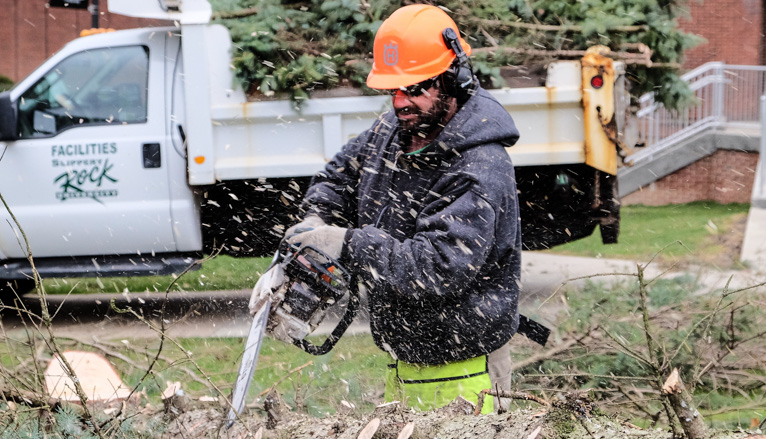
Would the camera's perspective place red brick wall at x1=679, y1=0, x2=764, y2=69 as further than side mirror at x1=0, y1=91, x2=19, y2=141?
Yes

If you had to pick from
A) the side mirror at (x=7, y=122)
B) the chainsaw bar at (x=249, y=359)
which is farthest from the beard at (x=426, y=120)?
the side mirror at (x=7, y=122)

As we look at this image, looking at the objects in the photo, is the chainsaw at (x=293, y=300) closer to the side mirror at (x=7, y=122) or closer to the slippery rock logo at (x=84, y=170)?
the slippery rock logo at (x=84, y=170)

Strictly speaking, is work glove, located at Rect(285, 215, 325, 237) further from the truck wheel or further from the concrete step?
the concrete step

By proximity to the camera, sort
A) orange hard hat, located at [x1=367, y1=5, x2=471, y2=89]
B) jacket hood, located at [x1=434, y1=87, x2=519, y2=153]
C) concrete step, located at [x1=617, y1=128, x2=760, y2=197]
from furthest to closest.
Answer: concrete step, located at [x1=617, y1=128, x2=760, y2=197]
orange hard hat, located at [x1=367, y1=5, x2=471, y2=89]
jacket hood, located at [x1=434, y1=87, x2=519, y2=153]

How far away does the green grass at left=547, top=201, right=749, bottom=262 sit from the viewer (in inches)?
382

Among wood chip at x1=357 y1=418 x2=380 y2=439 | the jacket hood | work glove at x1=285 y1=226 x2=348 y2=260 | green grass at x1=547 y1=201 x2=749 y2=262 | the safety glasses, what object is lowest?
green grass at x1=547 y1=201 x2=749 y2=262

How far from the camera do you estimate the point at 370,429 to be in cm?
253

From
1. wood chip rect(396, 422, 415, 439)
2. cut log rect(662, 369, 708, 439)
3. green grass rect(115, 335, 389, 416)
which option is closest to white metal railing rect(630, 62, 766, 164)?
green grass rect(115, 335, 389, 416)

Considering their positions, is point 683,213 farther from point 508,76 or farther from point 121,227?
point 121,227

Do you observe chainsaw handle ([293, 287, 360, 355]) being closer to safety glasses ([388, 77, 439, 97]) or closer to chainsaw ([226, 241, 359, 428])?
chainsaw ([226, 241, 359, 428])

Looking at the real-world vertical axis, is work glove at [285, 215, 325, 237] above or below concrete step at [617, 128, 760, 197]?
above

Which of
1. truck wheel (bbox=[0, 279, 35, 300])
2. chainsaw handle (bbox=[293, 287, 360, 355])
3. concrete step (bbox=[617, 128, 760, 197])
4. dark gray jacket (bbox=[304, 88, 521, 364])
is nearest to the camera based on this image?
dark gray jacket (bbox=[304, 88, 521, 364])

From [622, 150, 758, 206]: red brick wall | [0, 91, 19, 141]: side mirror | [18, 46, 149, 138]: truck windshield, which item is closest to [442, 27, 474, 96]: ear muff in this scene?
[18, 46, 149, 138]: truck windshield

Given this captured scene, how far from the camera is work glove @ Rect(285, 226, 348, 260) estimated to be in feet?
9.32
